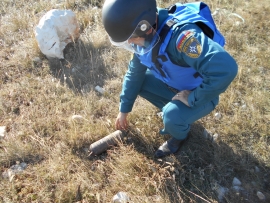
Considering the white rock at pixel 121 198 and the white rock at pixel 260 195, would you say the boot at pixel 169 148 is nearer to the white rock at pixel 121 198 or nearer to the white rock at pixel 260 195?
the white rock at pixel 121 198

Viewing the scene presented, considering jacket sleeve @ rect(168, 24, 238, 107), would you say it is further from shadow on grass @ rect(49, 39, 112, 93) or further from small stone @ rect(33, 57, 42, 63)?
small stone @ rect(33, 57, 42, 63)

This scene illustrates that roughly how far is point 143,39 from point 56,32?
1.96 m

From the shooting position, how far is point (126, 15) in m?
1.89

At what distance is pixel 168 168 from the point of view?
2475mm

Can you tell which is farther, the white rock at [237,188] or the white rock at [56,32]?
the white rock at [56,32]

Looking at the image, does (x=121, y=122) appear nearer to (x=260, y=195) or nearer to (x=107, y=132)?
(x=107, y=132)

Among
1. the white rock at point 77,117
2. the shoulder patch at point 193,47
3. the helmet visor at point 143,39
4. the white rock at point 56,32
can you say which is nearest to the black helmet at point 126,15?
the helmet visor at point 143,39

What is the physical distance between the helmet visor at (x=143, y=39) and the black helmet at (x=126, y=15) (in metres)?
0.03

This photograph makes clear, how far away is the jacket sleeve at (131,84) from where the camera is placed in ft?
8.28

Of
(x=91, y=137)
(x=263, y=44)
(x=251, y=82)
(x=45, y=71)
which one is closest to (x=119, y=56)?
(x=45, y=71)

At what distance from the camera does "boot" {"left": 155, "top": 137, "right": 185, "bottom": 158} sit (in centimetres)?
256

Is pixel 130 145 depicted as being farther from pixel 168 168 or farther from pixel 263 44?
pixel 263 44

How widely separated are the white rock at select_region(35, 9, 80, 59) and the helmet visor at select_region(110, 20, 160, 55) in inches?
67.4

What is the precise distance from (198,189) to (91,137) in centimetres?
108
